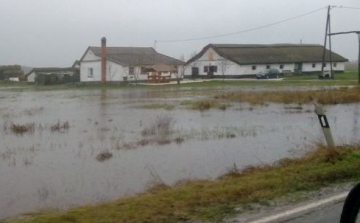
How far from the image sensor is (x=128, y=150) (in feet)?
46.7

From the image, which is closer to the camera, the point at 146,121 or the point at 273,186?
the point at 273,186

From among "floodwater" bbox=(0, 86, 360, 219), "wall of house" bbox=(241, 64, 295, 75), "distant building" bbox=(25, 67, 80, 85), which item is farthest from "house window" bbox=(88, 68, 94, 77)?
"floodwater" bbox=(0, 86, 360, 219)

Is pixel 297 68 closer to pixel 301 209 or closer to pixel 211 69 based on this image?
pixel 211 69

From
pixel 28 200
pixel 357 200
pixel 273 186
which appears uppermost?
pixel 357 200

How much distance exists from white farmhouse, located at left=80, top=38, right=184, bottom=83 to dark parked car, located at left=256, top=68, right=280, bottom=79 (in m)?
11.9

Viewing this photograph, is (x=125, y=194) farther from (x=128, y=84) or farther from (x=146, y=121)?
(x=128, y=84)

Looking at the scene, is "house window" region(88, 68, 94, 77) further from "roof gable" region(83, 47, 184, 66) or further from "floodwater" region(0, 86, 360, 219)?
"floodwater" region(0, 86, 360, 219)

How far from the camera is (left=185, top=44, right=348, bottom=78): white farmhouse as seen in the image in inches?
2889

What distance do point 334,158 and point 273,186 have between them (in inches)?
93.6

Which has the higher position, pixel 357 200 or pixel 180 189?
pixel 357 200

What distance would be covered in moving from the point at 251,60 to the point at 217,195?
222 ft

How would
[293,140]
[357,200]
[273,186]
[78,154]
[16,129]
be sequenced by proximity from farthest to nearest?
[16,129] → [293,140] → [78,154] → [273,186] → [357,200]

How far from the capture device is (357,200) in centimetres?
340

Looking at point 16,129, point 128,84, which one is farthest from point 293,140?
point 128,84
